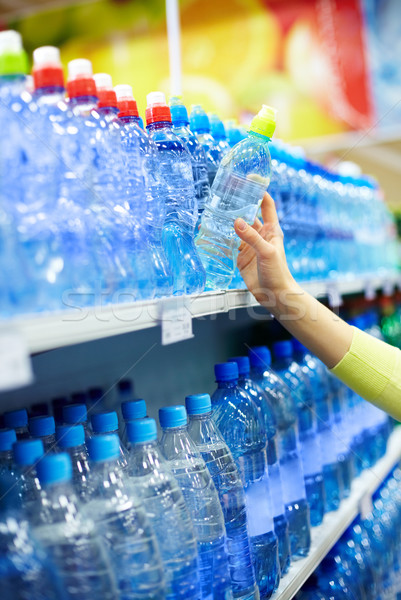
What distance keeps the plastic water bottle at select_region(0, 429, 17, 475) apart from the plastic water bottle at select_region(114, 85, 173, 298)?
14.8 inches

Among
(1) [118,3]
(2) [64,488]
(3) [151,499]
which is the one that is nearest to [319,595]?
(3) [151,499]

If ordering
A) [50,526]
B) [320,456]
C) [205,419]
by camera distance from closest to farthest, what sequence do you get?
[50,526] < [205,419] < [320,456]

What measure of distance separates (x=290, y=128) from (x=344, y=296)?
2041mm

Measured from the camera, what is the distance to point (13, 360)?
2.48ft

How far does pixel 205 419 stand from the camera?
137cm

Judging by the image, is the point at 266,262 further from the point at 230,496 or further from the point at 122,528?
the point at 122,528

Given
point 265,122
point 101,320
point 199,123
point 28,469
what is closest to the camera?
point 101,320

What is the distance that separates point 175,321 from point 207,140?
67 centimetres

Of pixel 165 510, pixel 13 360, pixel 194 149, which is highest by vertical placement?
pixel 194 149

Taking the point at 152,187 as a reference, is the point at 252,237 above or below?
below

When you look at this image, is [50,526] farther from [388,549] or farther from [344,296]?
[344,296]

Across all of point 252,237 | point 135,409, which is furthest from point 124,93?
point 135,409

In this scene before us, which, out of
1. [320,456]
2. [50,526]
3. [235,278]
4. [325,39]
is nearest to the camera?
[50,526]

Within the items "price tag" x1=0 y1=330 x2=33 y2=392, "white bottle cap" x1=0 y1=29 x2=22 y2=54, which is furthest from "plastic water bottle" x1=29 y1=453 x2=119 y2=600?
"white bottle cap" x1=0 y1=29 x2=22 y2=54
